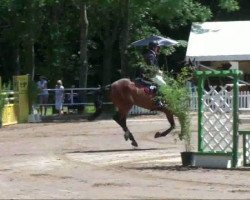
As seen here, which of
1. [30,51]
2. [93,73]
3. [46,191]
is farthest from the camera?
[93,73]

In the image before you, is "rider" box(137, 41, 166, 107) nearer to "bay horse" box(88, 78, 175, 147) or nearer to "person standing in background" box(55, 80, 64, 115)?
"bay horse" box(88, 78, 175, 147)

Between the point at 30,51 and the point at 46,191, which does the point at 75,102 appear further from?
the point at 46,191

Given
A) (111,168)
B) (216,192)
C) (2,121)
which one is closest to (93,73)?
(2,121)

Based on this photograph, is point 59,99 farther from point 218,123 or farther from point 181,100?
point 218,123

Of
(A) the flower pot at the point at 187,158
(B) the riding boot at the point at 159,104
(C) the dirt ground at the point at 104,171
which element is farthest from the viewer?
(B) the riding boot at the point at 159,104

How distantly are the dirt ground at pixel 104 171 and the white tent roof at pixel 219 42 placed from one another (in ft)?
38.9

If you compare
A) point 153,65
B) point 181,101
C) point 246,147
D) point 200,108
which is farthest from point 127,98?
point 246,147

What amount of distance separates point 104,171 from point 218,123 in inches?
88.8

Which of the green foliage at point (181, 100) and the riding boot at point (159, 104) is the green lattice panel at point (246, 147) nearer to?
the green foliage at point (181, 100)

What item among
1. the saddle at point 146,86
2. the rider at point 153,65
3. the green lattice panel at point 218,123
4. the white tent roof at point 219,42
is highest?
the white tent roof at point 219,42

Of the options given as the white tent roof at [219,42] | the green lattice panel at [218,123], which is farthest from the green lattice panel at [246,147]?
the white tent roof at [219,42]

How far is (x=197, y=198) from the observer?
11.0 metres

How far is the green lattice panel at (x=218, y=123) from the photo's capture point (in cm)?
1452

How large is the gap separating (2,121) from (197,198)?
18164 mm
